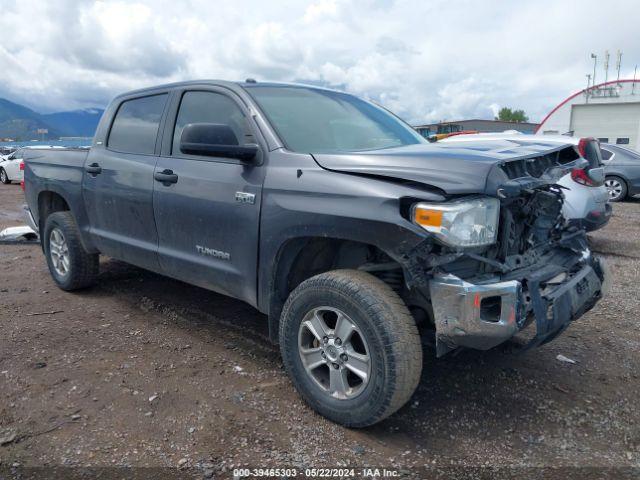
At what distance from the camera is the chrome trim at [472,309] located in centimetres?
235

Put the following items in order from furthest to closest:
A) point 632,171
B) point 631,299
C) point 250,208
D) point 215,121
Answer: point 632,171 → point 631,299 → point 215,121 → point 250,208

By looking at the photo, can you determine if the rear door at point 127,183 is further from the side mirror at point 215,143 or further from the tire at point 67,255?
the side mirror at point 215,143

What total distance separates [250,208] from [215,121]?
33.3 inches

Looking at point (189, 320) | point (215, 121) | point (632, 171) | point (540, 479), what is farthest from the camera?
point (632, 171)

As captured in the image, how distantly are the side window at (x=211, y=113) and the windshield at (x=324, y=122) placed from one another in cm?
17

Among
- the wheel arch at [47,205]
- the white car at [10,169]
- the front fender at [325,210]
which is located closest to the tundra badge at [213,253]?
the front fender at [325,210]

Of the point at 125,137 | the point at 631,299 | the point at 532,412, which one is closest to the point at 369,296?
the point at 532,412

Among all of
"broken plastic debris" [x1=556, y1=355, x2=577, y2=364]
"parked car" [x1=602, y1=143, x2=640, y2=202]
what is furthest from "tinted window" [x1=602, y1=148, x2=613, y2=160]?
"broken plastic debris" [x1=556, y1=355, x2=577, y2=364]

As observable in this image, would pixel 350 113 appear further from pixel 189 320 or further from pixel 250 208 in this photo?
pixel 189 320

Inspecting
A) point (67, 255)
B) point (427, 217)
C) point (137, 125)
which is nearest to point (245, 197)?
→ point (427, 217)

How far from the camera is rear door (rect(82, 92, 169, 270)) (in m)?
3.88

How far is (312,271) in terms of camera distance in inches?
124

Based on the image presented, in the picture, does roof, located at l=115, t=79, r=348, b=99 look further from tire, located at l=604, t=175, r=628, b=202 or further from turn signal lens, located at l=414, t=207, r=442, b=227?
tire, located at l=604, t=175, r=628, b=202

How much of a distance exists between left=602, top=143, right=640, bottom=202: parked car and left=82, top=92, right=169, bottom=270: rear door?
36.7 ft
